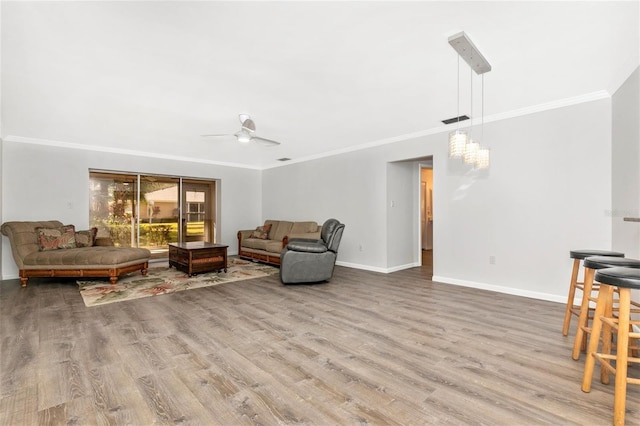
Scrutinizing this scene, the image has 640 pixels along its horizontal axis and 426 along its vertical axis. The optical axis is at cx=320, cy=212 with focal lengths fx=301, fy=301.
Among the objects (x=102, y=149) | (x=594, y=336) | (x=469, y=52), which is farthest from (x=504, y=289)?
(x=102, y=149)

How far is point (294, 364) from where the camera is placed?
2242mm

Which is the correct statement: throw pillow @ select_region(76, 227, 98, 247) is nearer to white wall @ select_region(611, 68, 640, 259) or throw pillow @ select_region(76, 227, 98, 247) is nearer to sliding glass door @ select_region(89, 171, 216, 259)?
sliding glass door @ select_region(89, 171, 216, 259)

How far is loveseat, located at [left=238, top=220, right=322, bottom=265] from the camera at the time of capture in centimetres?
630

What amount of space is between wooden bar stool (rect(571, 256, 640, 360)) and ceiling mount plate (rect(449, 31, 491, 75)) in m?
1.85

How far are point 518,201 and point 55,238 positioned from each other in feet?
23.3

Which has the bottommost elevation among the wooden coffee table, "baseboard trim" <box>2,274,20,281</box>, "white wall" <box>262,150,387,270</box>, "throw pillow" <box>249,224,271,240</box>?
"baseboard trim" <box>2,274,20,281</box>

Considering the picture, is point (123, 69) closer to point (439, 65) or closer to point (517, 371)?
point (439, 65)

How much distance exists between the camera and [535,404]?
1.76 meters

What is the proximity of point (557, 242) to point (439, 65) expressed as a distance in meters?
2.72

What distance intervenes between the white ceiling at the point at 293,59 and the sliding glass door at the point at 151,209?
2.11 m

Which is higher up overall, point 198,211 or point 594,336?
point 198,211

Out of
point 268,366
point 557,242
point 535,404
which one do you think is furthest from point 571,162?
point 268,366

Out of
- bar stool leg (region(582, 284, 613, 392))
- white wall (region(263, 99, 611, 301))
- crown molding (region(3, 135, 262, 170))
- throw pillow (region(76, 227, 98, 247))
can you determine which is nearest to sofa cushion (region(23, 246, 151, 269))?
throw pillow (region(76, 227, 98, 247))

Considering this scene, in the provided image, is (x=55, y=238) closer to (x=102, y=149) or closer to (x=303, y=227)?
(x=102, y=149)
